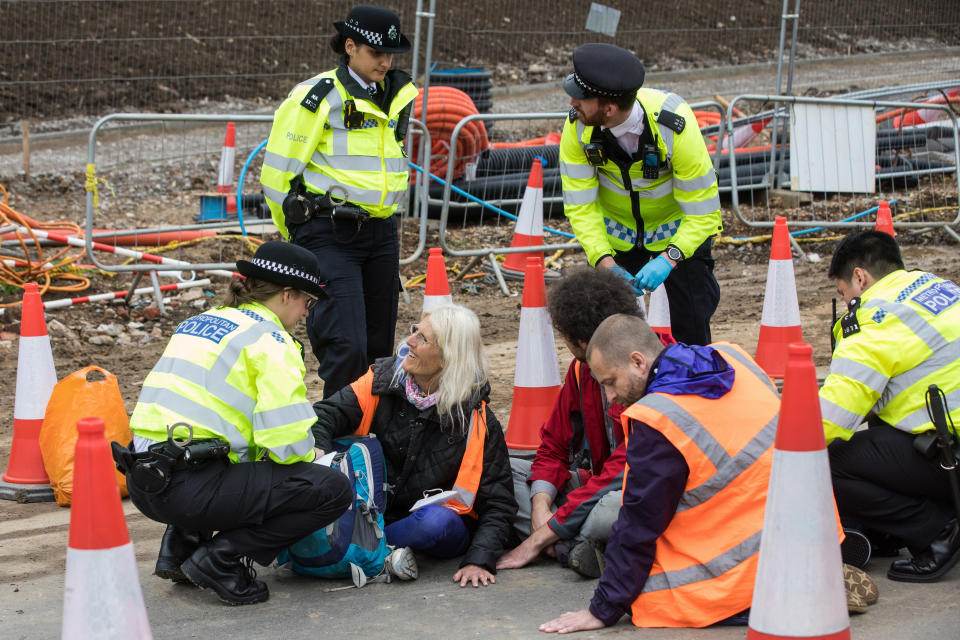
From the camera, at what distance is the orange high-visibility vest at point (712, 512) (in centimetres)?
353

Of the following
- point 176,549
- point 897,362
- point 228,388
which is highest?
point 897,362

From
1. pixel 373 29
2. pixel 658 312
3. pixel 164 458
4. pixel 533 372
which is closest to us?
pixel 164 458

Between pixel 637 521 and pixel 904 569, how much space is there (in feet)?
3.81

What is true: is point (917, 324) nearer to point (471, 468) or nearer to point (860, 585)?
point (860, 585)

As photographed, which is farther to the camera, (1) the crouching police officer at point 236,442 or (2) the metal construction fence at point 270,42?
(2) the metal construction fence at point 270,42

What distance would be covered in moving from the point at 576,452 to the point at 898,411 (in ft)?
4.48

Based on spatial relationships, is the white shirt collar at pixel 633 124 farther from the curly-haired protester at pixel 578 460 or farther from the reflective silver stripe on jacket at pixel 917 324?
the reflective silver stripe on jacket at pixel 917 324

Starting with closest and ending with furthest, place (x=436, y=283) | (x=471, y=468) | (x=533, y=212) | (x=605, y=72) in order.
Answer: (x=471, y=468)
(x=605, y=72)
(x=436, y=283)
(x=533, y=212)

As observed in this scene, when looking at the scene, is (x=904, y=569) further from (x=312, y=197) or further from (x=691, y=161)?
(x=312, y=197)

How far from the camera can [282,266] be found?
4.12 meters

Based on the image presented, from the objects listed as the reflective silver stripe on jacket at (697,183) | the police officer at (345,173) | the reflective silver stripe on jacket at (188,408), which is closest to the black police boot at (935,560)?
the reflective silver stripe on jacket at (697,183)

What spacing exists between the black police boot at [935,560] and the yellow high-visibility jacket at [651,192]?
173 centimetres

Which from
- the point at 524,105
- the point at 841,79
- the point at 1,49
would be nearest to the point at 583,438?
the point at 524,105

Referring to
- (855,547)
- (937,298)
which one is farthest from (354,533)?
(937,298)
